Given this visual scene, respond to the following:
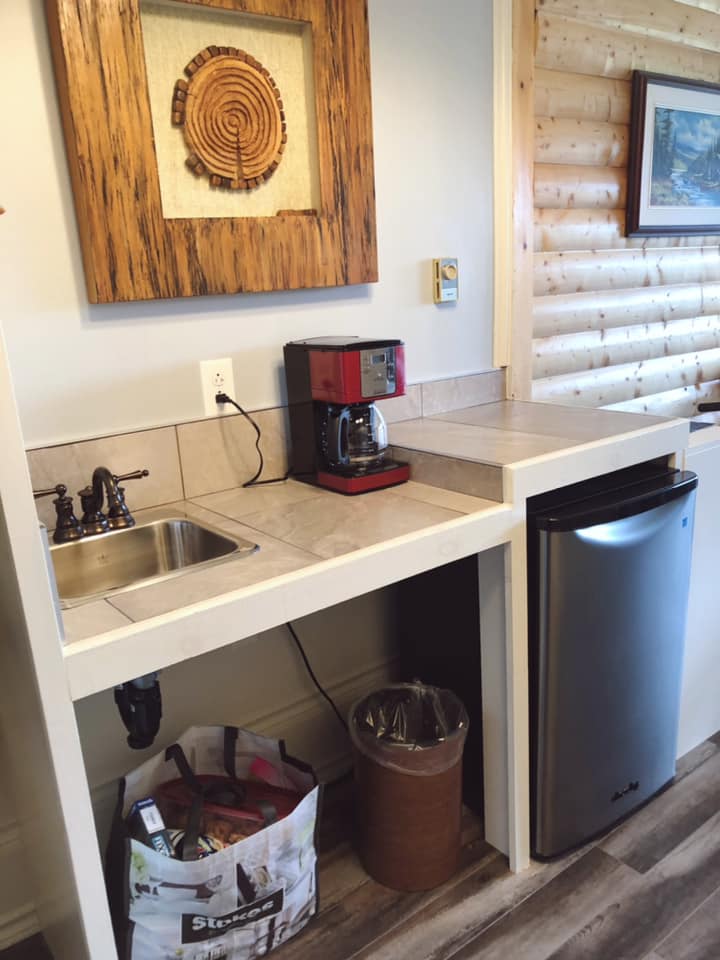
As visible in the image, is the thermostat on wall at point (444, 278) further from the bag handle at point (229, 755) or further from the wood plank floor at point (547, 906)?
the wood plank floor at point (547, 906)

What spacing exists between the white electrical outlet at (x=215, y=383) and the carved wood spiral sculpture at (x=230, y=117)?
398 millimetres

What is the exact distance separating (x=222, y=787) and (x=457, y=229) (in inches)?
62.6

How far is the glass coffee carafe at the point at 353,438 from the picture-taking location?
1.70m

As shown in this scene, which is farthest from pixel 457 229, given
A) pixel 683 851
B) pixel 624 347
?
pixel 683 851

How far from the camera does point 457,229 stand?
2.10m

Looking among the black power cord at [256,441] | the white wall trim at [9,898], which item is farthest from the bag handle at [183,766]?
the black power cord at [256,441]

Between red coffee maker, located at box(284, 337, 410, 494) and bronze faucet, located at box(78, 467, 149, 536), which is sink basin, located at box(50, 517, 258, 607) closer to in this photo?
bronze faucet, located at box(78, 467, 149, 536)

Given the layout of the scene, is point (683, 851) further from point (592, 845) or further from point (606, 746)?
point (606, 746)

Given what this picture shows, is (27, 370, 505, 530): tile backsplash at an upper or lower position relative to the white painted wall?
lower

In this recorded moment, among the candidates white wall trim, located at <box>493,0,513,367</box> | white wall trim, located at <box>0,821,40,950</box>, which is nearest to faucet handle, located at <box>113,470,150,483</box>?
white wall trim, located at <box>0,821,40,950</box>

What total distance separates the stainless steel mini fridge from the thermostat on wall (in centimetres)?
70

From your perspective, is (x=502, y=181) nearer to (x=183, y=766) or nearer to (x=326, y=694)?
(x=326, y=694)

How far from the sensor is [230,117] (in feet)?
5.31

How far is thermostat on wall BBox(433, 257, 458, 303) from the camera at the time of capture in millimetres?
2064
